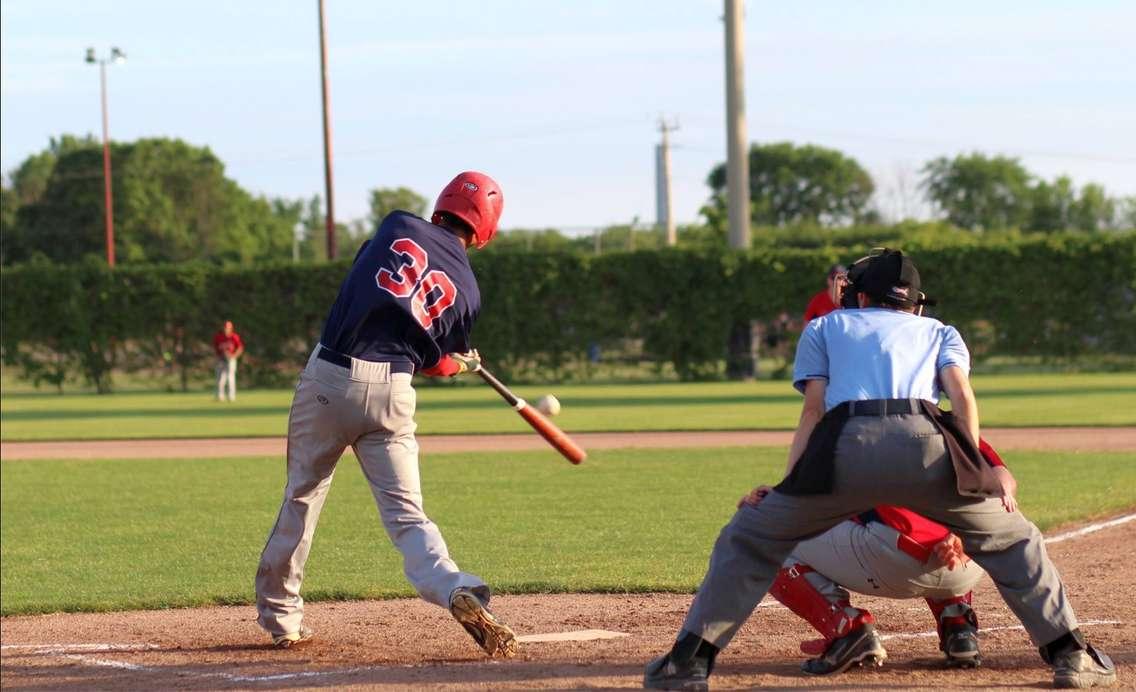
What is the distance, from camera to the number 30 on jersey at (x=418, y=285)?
645cm

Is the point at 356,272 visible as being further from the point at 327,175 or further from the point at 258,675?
the point at 327,175

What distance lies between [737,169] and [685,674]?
3237 centimetres

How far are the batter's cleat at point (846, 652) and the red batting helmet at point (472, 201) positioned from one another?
2.36m

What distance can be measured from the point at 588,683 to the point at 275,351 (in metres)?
34.9

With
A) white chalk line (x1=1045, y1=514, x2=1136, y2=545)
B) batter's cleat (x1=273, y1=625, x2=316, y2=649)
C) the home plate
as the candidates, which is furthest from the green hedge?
batter's cleat (x1=273, y1=625, x2=316, y2=649)

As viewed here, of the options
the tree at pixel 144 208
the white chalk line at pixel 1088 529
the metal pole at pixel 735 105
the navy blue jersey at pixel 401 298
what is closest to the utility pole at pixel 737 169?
the metal pole at pixel 735 105

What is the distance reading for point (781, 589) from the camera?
6.31m

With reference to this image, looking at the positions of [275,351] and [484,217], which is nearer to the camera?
[484,217]

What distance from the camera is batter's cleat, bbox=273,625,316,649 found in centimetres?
703

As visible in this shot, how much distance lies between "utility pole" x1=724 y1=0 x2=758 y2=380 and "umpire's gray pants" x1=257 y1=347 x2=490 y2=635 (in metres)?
30.9

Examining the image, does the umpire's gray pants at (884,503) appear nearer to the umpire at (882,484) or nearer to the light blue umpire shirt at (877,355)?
the umpire at (882,484)

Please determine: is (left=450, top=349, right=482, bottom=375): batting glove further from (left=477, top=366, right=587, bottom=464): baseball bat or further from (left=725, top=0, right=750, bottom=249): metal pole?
(left=725, top=0, right=750, bottom=249): metal pole

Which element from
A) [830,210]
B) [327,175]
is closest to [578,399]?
[327,175]

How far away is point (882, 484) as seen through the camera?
5.44 meters
